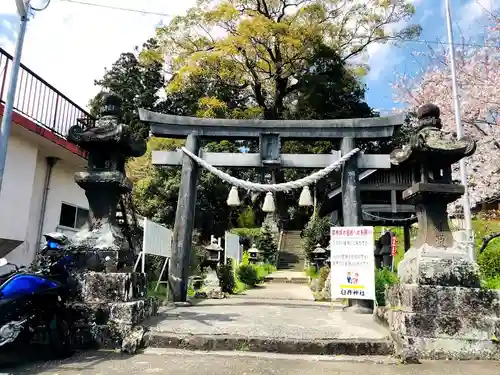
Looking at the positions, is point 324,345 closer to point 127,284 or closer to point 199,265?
point 127,284

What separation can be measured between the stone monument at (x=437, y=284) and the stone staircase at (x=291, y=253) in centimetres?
2073

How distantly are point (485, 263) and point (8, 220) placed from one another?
1397 centimetres

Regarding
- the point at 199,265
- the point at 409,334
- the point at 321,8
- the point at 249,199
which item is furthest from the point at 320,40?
the point at 409,334

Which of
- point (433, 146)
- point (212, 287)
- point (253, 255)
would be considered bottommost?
point (212, 287)

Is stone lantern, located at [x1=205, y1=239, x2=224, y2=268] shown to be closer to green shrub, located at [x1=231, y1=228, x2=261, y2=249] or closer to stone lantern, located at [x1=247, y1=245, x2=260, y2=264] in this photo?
stone lantern, located at [x1=247, y1=245, x2=260, y2=264]

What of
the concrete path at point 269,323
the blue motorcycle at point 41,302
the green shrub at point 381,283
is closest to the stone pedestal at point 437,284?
the concrete path at point 269,323

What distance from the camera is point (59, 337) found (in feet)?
15.7

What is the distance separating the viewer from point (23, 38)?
6320 millimetres

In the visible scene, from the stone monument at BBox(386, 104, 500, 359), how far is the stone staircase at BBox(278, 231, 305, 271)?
20730 mm

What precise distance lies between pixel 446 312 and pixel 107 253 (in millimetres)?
4717

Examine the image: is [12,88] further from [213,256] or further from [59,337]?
[213,256]

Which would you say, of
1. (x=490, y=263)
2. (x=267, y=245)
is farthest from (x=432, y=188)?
(x=267, y=245)

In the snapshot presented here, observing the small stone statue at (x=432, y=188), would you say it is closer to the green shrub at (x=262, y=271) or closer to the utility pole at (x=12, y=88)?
the utility pole at (x=12, y=88)

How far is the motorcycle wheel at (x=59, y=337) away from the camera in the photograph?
185 inches
